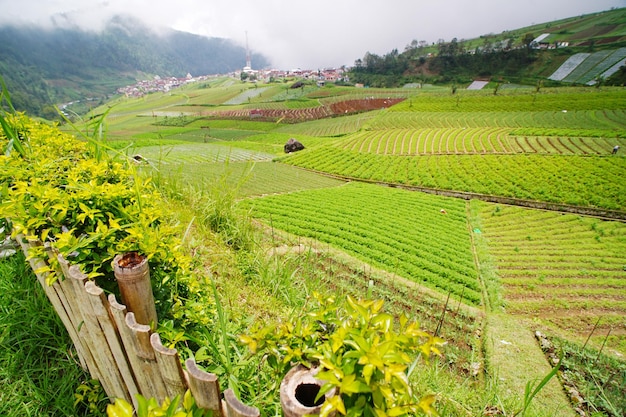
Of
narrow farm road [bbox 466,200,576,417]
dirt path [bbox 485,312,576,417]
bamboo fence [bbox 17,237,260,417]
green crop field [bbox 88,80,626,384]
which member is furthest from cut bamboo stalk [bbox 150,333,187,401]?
dirt path [bbox 485,312,576,417]

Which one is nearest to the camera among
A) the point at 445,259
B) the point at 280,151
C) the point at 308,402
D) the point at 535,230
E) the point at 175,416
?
the point at 175,416

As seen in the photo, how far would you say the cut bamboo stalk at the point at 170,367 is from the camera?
4.36ft

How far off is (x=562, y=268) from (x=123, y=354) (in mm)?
19404

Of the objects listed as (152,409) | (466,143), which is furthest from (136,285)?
(466,143)

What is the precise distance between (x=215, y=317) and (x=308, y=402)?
138 centimetres

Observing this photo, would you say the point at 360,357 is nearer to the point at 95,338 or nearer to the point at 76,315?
the point at 95,338

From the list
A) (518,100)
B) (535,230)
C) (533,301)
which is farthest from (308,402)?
(518,100)

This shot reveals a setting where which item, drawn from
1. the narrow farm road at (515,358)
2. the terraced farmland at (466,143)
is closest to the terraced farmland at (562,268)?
the narrow farm road at (515,358)

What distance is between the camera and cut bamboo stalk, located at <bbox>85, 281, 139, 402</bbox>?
1.66 meters

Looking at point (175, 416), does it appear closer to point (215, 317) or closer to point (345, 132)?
point (215, 317)

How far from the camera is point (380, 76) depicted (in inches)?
4783

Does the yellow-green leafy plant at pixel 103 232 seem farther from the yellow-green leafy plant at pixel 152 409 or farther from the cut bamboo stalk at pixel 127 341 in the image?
the yellow-green leafy plant at pixel 152 409

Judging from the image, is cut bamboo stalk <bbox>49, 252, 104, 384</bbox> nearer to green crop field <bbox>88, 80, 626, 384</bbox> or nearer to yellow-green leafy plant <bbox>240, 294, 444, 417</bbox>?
yellow-green leafy plant <bbox>240, 294, 444, 417</bbox>

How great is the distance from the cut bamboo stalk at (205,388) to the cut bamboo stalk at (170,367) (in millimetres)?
98
